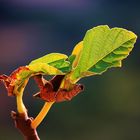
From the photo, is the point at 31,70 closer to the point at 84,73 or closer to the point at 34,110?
the point at 84,73

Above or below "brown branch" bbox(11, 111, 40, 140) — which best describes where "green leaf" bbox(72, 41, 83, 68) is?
above

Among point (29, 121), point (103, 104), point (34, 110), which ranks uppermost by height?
point (29, 121)

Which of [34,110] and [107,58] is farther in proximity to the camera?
[34,110]

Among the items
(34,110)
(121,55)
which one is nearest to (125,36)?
(121,55)

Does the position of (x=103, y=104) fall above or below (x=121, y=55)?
below

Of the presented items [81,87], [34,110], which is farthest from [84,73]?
[34,110]

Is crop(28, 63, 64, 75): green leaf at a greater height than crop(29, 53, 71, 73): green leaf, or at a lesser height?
greater

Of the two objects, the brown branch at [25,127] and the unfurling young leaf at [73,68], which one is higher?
the unfurling young leaf at [73,68]
